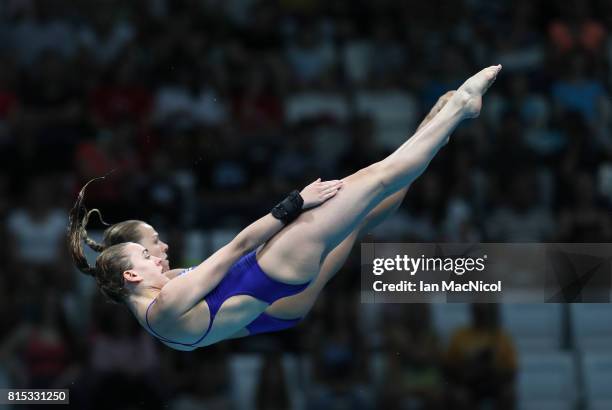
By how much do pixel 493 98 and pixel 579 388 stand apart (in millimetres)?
2261

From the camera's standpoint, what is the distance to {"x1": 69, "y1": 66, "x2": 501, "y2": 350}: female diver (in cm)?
429

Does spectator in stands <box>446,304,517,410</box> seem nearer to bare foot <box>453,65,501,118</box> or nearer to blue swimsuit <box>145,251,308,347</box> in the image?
bare foot <box>453,65,501,118</box>

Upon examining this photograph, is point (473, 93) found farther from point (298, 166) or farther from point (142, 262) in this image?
point (298, 166)

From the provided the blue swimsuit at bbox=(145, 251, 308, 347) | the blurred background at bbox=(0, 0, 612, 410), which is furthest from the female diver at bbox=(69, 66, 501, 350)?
the blurred background at bbox=(0, 0, 612, 410)

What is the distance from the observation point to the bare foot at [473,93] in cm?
459

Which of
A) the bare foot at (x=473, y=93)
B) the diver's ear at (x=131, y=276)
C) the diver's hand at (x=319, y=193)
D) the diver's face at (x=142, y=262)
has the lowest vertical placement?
the diver's ear at (x=131, y=276)

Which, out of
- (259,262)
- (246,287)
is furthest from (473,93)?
(246,287)

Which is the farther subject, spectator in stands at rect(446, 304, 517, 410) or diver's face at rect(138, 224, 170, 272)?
spectator in stands at rect(446, 304, 517, 410)

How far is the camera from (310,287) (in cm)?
469

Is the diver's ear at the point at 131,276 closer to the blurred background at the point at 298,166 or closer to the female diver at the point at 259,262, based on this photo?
the female diver at the point at 259,262

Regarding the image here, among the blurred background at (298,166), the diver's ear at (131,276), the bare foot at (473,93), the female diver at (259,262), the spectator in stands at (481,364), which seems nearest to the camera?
the female diver at (259,262)

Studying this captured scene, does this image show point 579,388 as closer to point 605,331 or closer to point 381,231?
point 605,331

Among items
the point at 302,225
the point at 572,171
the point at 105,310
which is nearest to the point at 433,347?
the point at 572,171

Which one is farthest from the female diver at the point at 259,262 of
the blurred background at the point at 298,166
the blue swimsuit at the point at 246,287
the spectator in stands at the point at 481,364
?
the spectator in stands at the point at 481,364
